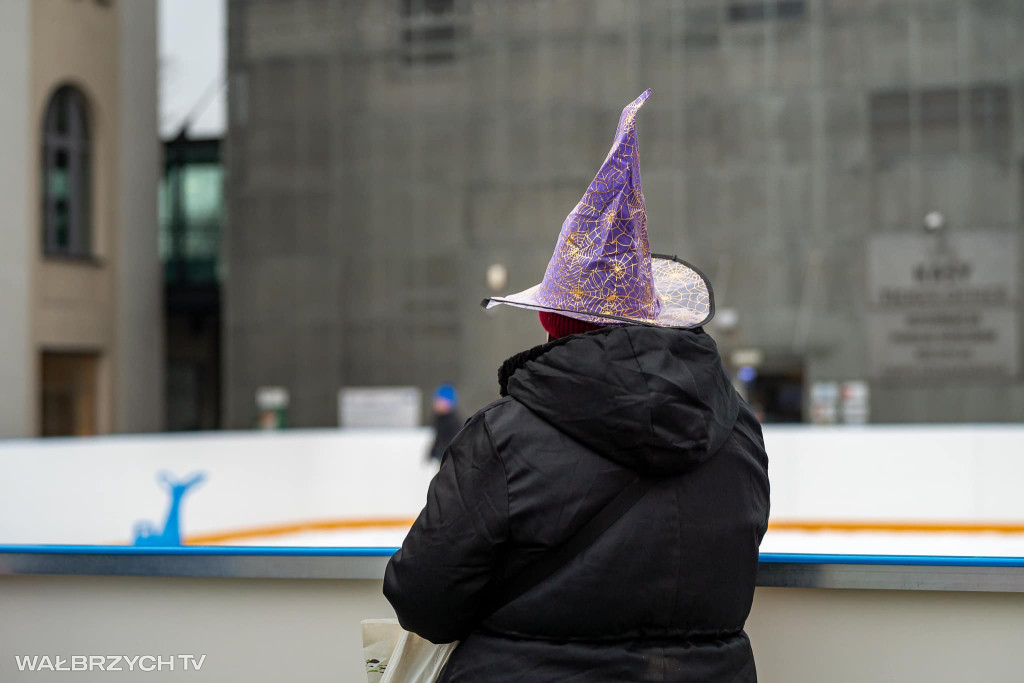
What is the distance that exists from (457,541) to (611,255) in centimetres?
49

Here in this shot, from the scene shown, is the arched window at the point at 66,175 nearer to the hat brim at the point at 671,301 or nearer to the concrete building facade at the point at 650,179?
the concrete building facade at the point at 650,179

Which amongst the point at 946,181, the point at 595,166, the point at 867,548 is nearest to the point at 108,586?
the point at 867,548

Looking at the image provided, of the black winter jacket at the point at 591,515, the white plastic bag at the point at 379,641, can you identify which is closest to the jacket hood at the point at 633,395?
the black winter jacket at the point at 591,515

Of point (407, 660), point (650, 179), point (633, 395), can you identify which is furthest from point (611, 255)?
point (650, 179)

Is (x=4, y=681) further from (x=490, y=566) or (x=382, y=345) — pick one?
(x=382, y=345)

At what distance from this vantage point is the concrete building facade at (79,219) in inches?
656

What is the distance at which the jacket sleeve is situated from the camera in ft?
5.13

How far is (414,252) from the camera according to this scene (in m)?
20.4

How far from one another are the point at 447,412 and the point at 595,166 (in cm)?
938

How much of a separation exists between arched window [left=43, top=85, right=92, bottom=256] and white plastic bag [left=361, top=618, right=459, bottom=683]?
1760 cm

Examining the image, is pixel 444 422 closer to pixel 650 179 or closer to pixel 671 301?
pixel 671 301

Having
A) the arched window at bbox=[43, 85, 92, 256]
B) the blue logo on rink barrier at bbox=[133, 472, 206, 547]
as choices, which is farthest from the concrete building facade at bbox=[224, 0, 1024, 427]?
the blue logo on rink barrier at bbox=[133, 472, 206, 547]

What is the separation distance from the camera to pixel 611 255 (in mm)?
1719

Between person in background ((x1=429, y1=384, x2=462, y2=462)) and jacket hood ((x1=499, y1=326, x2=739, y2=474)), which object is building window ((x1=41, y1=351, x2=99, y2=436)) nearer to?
person in background ((x1=429, y1=384, x2=462, y2=462))
